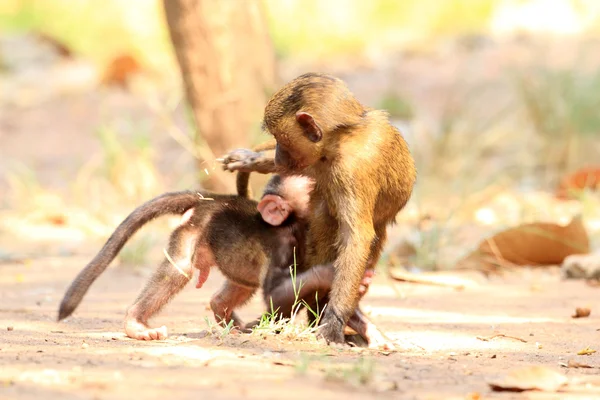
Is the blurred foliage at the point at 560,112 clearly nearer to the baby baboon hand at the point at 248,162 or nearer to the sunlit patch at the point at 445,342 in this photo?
the sunlit patch at the point at 445,342

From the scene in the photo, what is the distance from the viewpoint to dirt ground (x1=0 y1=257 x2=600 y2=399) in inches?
125

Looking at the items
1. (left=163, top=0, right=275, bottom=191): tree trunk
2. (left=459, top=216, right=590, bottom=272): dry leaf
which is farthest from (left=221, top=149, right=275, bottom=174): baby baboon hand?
(left=163, top=0, right=275, bottom=191): tree trunk

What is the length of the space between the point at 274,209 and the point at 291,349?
36.3 inches

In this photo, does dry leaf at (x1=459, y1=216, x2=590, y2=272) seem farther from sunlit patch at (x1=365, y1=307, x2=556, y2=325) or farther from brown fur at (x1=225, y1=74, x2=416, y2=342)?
brown fur at (x1=225, y1=74, x2=416, y2=342)

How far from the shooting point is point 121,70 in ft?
48.0

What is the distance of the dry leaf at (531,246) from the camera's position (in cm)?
659

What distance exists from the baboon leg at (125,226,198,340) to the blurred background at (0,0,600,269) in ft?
6.55

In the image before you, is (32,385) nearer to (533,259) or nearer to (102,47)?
(533,259)

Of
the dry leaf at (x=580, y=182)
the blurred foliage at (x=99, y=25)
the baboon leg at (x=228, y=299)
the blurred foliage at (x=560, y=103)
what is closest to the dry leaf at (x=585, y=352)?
the baboon leg at (x=228, y=299)

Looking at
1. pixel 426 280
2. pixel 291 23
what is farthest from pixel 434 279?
pixel 291 23

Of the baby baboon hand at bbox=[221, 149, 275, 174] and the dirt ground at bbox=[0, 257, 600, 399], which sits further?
the baby baboon hand at bbox=[221, 149, 275, 174]

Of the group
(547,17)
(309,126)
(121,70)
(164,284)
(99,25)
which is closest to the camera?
(309,126)

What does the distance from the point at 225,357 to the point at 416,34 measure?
13.8 metres

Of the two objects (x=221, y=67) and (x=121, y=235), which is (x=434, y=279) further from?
(x=221, y=67)
